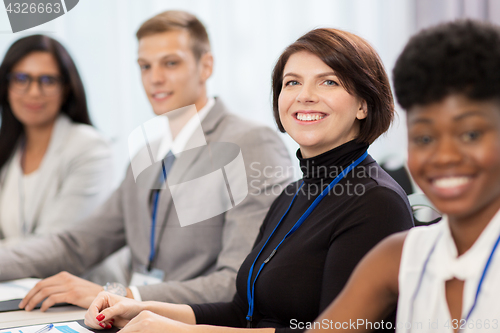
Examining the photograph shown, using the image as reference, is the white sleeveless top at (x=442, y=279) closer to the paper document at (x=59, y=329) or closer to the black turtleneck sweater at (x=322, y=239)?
the black turtleneck sweater at (x=322, y=239)

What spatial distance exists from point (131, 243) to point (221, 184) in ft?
1.38

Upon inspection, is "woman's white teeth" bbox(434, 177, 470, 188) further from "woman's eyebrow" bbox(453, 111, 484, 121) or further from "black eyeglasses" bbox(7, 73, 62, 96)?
"black eyeglasses" bbox(7, 73, 62, 96)

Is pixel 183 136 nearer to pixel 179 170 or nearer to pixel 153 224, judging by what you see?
pixel 179 170

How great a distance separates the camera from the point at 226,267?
4.38ft

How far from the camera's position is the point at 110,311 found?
101 cm

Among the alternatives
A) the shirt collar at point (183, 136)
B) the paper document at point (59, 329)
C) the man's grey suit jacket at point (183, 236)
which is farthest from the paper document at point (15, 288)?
the shirt collar at point (183, 136)

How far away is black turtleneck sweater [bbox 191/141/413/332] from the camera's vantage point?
0.89m

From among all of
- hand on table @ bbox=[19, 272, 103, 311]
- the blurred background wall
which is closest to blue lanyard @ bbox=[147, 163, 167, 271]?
hand on table @ bbox=[19, 272, 103, 311]

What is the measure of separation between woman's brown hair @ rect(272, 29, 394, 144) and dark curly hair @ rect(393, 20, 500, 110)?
417 millimetres

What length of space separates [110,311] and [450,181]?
2.45 ft

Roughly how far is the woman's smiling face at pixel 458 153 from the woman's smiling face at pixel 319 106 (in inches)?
17.7

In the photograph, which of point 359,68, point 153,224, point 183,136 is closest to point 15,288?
point 153,224

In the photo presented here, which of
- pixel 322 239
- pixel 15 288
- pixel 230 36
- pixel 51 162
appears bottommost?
pixel 15 288

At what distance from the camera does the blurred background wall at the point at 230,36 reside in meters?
2.58
